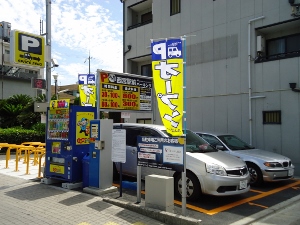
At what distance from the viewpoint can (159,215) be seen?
531 centimetres

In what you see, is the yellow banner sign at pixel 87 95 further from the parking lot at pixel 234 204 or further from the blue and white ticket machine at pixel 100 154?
the parking lot at pixel 234 204

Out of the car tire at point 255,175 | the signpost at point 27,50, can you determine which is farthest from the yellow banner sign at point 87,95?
the car tire at point 255,175

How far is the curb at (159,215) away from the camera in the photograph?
4926 millimetres

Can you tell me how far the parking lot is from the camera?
552 centimetres

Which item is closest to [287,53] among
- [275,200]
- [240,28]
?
[240,28]

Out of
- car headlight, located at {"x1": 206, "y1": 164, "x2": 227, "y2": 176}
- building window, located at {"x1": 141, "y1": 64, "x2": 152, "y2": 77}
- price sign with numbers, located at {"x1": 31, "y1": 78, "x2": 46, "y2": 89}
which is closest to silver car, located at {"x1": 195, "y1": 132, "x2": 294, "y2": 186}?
car headlight, located at {"x1": 206, "y1": 164, "x2": 227, "y2": 176}

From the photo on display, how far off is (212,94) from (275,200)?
6371mm

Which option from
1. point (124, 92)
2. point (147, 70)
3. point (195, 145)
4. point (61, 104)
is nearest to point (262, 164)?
point (195, 145)

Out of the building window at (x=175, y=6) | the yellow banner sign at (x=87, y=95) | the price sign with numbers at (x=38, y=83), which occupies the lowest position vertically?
the yellow banner sign at (x=87, y=95)

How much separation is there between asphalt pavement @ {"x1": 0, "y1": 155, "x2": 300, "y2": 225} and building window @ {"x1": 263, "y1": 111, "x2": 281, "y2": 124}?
433cm

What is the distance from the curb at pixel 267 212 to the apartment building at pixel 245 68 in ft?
12.8

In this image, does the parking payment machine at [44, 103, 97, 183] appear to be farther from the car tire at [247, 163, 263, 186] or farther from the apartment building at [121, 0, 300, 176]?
the car tire at [247, 163, 263, 186]

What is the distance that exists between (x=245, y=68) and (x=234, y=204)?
22.1ft

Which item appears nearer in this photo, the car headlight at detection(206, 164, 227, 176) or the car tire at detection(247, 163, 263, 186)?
the car headlight at detection(206, 164, 227, 176)
